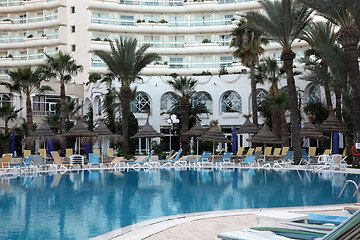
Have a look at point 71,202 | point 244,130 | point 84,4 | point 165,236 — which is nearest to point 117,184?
point 71,202

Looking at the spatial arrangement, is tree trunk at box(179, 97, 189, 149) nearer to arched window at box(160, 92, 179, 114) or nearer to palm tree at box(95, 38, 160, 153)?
arched window at box(160, 92, 179, 114)

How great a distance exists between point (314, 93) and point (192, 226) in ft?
98.5

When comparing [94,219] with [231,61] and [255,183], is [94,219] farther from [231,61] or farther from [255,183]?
[231,61]

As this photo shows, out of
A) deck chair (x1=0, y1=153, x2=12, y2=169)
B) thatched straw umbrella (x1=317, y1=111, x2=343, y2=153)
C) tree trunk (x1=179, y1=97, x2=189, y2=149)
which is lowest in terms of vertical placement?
deck chair (x1=0, y1=153, x2=12, y2=169)

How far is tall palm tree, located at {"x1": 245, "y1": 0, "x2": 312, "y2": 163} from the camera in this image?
2358 centimetres

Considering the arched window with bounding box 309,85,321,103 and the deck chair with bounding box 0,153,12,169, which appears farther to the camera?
the arched window with bounding box 309,85,321,103

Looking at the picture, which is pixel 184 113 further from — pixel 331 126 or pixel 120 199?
pixel 120 199

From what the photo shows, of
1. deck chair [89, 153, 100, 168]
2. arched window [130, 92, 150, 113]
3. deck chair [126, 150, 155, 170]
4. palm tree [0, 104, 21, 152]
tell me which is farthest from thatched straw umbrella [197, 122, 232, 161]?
palm tree [0, 104, 21, 152]

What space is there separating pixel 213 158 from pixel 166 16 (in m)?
25.7

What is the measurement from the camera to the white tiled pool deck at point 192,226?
697 centimetres

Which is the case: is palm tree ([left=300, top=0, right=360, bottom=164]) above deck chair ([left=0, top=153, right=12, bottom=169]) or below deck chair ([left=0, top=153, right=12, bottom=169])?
above

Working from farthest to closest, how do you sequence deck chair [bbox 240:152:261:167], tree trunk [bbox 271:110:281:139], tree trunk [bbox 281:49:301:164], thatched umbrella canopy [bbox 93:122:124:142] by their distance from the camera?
tree trunk [bbox 271:110:281:139] → thatched umbrella canopy [bbox 93:122:124:142] → tree trunk [bbox 281:49:301:164] → deck chair [bbox 240:152:261:167]

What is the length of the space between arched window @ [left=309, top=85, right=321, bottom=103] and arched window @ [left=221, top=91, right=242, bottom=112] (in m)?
6.02

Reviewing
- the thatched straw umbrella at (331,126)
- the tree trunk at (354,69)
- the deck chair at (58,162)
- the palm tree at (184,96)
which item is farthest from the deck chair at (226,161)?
the palm tree at (184,96)
